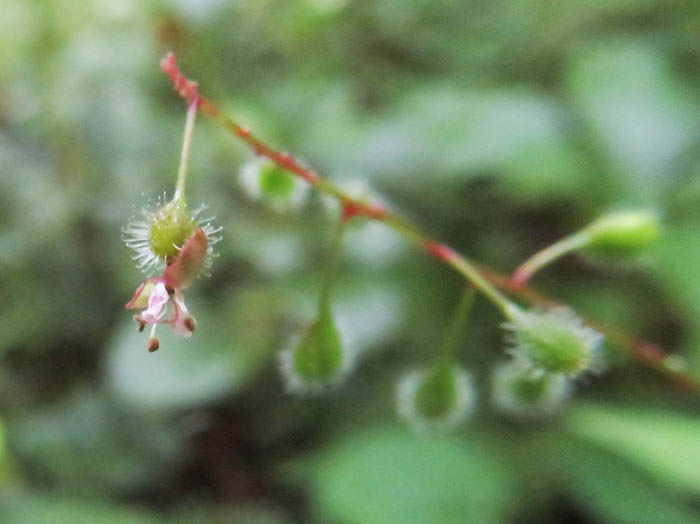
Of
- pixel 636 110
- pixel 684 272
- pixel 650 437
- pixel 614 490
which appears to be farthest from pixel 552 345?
pixel 636 110

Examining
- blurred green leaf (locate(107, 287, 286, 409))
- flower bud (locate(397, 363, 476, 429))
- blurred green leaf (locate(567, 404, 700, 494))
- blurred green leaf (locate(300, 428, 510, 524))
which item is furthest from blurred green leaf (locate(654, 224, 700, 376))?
blurred green leaf (locate(107, 287, 286, 409))

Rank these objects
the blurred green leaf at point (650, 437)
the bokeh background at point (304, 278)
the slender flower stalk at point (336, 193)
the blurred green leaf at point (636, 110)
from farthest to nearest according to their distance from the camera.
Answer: the blurred green leaf at point (636, 110)
the bokeh background at point (304, 278)
the blurred green leaf at point (650, 437)
the slender flower stalk at point (336, 193)

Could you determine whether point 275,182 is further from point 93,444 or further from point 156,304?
point 93,444

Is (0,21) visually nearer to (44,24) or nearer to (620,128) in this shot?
(44,24)

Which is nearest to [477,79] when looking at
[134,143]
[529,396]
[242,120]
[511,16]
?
[511,16]

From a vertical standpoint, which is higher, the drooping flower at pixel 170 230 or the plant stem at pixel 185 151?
the plant stem at pixel 185 151

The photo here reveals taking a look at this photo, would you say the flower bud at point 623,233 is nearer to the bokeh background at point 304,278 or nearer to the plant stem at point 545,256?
the plant stem at point 545,256

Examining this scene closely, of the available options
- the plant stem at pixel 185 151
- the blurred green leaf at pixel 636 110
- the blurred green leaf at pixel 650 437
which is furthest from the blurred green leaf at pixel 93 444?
the blurred green leaf at pixel 636 110
